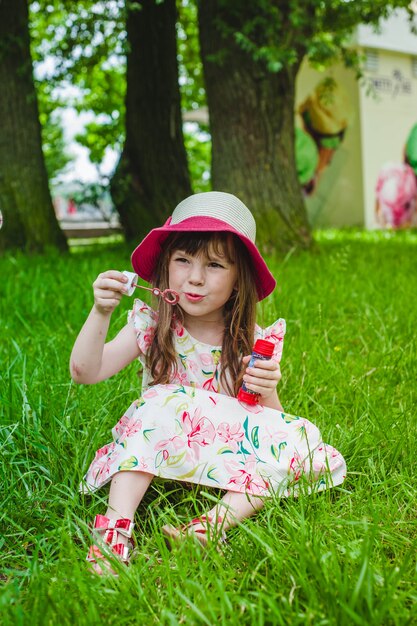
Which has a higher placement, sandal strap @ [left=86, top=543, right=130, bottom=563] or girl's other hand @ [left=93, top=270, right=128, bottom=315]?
girl's other hand @ [left=93, top=270, right=128, bottom=315]

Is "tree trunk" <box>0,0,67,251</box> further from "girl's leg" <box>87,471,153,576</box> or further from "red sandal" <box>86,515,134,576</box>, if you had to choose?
"red sandal" <box>86,515,134,576</box>

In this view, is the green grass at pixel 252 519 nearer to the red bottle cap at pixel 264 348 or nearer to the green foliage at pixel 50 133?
the red bottle cap at pixel 264 348

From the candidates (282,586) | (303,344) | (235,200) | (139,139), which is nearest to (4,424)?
(235,200)

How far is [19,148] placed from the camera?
260 inches

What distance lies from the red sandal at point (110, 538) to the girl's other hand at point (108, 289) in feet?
1.76

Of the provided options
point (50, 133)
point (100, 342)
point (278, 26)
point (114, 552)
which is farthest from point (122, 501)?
point (50, 133)

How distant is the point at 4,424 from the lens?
92.9 inches

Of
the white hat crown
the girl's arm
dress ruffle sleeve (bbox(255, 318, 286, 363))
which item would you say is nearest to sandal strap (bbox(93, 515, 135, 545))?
the girl's arm

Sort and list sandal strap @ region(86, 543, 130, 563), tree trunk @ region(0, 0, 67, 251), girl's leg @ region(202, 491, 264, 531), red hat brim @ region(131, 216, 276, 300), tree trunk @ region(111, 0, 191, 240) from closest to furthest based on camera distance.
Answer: sandal strap @ region(86, 543, 130, 563) → girl's leg @ region(202, 491, 264, 531) → red hat brim @ region(131, 216, 276, 300) → tree trunk @ region(0, 0, 67, 251) → tree trunk @ region(111, 0, 191, 240)

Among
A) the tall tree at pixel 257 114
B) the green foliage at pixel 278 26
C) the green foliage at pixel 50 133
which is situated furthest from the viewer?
the green foliage at pixel 50 133

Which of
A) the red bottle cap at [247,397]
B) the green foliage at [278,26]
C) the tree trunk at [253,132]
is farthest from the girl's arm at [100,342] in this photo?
the tree trunk at [253,132]

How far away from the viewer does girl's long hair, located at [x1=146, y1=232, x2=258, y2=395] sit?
84.1 inches

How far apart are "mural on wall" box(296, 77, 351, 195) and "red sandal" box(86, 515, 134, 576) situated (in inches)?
485

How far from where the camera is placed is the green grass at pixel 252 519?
4.63 feet
